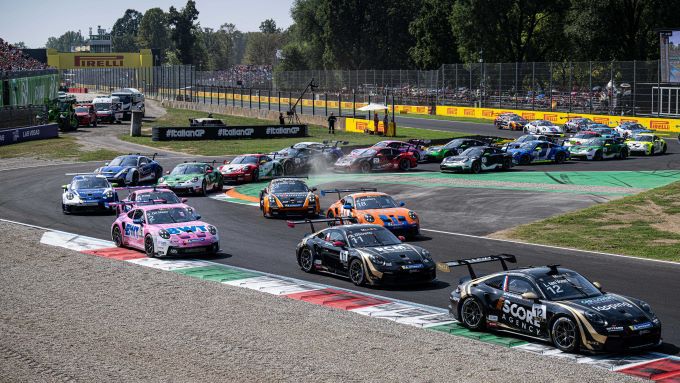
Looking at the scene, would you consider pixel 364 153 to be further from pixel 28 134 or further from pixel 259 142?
pixel 28 134

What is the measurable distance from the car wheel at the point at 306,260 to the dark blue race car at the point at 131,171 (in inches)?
852

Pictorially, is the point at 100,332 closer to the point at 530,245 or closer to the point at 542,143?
the point at 530,245

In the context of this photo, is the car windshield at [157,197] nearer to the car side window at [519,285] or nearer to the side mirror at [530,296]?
the car side window at [519,285]

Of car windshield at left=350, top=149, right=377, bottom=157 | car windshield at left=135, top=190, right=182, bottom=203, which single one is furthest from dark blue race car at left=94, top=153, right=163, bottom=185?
car windshield at left=135, top=190, right=182, bottom=203

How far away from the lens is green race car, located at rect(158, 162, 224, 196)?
40.1 meters

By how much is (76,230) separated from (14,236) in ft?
6.61

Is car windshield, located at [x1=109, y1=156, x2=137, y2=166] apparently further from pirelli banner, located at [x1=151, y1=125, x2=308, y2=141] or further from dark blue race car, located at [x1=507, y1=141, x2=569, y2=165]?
pirelli banner, located at [x1=151, y1=125, x2=308, y2=141]

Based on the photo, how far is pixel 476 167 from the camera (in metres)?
45.7

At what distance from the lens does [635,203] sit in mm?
32406

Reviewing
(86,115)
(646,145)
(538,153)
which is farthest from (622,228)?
(86,115)

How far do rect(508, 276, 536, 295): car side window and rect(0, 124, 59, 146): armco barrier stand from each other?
180 feet

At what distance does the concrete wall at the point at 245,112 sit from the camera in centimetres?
7619

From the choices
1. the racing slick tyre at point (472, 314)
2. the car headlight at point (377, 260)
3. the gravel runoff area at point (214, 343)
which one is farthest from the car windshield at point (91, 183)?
the racing slick tyre at point (472, 314)

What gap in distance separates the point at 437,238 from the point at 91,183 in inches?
573
